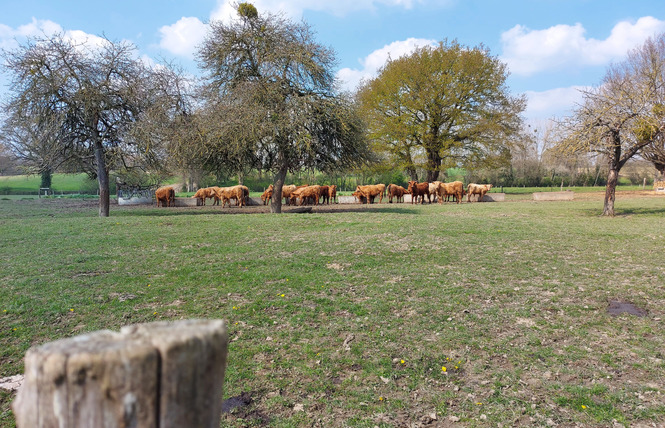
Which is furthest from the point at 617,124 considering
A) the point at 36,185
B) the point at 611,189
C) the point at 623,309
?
the point at 36,185

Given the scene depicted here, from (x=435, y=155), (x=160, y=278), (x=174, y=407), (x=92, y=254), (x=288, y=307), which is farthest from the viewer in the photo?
(x=435, y=155)

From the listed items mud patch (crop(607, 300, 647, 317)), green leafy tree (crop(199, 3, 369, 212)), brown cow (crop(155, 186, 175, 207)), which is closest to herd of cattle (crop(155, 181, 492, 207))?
brown cow (crop(155, 186, 175, 207))

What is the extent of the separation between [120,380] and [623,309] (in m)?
7.18

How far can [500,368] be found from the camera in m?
4.42

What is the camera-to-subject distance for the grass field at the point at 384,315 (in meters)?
3.82

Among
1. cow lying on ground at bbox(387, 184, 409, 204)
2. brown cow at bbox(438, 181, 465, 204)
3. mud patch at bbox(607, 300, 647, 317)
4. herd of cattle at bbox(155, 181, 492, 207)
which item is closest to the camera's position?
mud patch at bbox(607, 300, 647, 317)

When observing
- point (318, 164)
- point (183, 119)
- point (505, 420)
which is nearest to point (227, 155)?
point (183, 119)

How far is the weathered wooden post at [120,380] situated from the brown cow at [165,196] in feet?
100

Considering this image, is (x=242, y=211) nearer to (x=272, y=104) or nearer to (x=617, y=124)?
(x=272, y=104)

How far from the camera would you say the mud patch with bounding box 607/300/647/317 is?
5.94 metres

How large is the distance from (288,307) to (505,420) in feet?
11.2

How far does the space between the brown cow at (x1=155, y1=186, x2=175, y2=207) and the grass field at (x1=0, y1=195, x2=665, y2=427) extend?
18.8 meters

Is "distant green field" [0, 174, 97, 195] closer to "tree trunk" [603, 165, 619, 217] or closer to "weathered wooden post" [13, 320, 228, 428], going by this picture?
"tree trunk" [603, 165, 619, 217]

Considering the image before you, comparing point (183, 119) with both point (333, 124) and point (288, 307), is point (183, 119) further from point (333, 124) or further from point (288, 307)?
point (288, 307)
